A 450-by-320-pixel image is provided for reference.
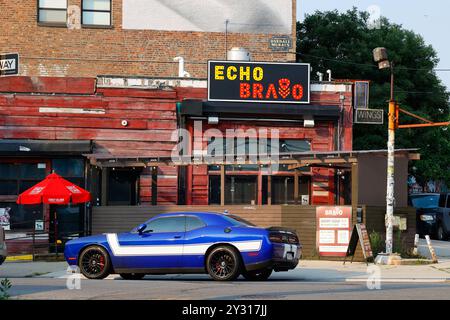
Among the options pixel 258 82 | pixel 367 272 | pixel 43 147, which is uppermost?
pixel 258 82

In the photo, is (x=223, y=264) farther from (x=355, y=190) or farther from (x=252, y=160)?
(x=252, y=160)

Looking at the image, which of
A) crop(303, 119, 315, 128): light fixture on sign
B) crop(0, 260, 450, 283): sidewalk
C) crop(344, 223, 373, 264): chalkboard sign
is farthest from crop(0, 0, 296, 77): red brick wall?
crop(344, 223, 373, 264): chalkboard sign

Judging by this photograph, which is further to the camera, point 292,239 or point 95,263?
point 95,263

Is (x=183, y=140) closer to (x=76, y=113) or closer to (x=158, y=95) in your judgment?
(x=158, y=95)

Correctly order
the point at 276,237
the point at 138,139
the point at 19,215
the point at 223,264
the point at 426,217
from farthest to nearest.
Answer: the point at 426,217
the point at 138,139
the point at 19,215
the point at 276,237
the point at 223,264

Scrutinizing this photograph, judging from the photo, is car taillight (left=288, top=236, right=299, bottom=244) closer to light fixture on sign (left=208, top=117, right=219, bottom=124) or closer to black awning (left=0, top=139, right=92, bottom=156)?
light fixture on sign (left=208, top=117, right=219, bottom=124)

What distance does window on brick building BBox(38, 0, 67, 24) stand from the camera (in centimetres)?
3694

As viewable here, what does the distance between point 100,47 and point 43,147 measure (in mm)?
Answer: 7439

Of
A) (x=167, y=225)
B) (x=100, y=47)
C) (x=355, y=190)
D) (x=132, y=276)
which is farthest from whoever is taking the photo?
(x=100, y=47)

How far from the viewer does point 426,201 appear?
41.5 meters

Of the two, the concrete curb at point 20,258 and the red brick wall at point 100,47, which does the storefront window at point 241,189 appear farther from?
the concrete curb at point 20,258

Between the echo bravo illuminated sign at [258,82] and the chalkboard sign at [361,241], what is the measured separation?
8847 mm

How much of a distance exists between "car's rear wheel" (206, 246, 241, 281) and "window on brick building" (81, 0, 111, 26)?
2045cm

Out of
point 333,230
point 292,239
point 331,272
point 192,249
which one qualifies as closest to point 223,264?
point 192,249
